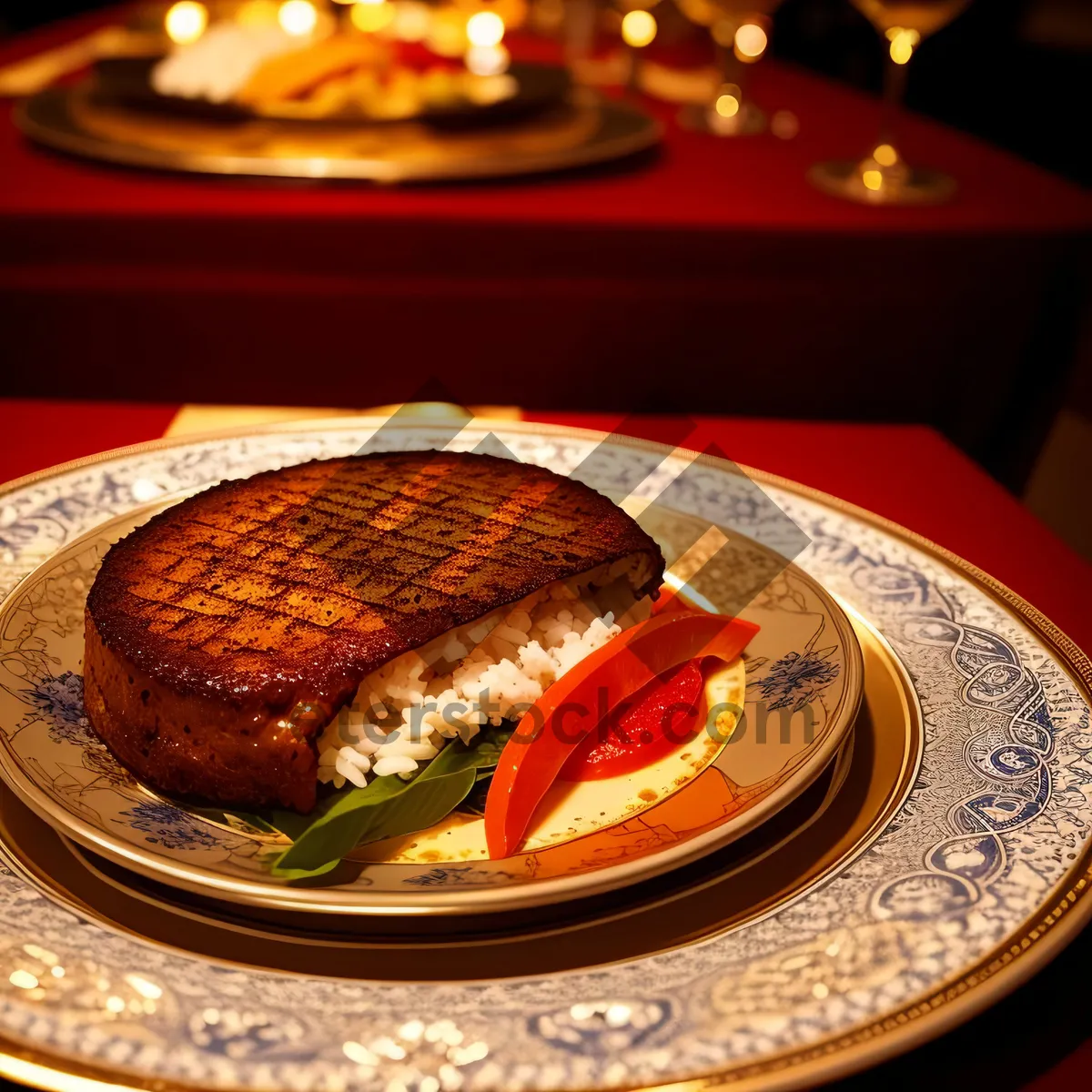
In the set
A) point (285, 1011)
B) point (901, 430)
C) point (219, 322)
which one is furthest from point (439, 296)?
point (285, 1011)

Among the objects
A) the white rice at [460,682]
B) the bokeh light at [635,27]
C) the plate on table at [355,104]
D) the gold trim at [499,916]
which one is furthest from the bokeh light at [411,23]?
the gold trim at [499,916]

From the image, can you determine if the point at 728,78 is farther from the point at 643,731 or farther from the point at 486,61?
the point at 643,731

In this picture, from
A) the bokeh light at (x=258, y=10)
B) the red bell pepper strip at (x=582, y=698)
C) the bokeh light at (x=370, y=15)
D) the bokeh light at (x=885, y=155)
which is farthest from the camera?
the bokeh light at (x=370, y=15)

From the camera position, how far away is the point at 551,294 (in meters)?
2.64

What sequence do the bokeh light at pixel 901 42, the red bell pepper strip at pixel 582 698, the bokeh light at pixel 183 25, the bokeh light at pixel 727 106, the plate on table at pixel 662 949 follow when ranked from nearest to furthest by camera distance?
the plate on table at pixel 662 949, the red bell pepper strip at pixel 582 698, the bokeh light at pixel 901 42, the bokeh light at pixel 727 106, the bokeh light at pixel 183 25

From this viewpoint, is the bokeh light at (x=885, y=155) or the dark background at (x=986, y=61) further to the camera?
the dark background at (x=986, y=61)

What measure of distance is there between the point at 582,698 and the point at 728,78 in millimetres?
3084

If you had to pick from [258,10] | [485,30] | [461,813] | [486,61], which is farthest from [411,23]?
[461,813]

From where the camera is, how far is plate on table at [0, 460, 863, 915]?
2.43 ft

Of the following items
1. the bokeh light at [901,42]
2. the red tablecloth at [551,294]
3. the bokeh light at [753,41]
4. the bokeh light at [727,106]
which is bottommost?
the red tablecloth at [551,294]

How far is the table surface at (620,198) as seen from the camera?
253cm

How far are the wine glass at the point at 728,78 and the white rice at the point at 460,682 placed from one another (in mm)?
2443

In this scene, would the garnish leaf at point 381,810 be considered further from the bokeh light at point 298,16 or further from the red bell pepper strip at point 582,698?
the bokeh light at point 298,16

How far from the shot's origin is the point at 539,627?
1.11 metres
